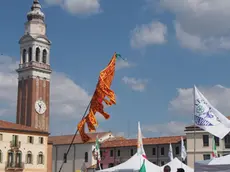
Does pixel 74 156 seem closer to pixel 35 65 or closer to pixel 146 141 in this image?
pixel 146 141

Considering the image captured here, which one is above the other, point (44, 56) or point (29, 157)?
point (44, 56)

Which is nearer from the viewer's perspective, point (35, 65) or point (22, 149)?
point (22, 149)

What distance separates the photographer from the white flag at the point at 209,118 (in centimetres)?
2075

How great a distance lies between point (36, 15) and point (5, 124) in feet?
92.9

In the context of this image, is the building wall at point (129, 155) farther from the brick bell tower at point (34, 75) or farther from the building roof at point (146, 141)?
the brick bell tower at point (34, 75)

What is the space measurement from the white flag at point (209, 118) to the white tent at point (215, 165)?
1.10 meters

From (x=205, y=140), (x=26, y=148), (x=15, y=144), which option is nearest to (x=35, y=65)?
(x=26, y=148)

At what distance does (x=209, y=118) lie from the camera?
21.2 meters

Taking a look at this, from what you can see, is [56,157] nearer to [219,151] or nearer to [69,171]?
[69,171]

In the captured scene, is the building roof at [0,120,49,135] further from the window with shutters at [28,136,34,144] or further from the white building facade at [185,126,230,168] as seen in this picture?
the white building facade at [185,126,230,168]

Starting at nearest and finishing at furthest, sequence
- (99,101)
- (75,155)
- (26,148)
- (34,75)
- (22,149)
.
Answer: (99,101), (22,149), (26,148), (34,75), (75,155)

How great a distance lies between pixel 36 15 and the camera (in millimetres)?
86500

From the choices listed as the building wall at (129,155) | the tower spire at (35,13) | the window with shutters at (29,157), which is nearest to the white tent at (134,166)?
the window with shutters at (29,157)

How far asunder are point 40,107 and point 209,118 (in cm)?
6276
